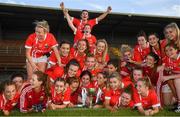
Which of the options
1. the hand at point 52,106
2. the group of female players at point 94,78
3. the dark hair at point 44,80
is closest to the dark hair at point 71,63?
the group of female players at point 94,78

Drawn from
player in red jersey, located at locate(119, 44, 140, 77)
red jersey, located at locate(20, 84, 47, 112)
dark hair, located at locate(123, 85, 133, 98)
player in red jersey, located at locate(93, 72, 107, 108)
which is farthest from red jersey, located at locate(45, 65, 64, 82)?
player in red jersey, located at locate(119, 44, 140, 77)

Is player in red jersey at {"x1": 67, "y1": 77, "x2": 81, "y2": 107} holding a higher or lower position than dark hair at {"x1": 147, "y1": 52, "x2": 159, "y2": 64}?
lower

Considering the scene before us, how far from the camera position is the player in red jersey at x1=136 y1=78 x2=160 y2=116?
17.2ft

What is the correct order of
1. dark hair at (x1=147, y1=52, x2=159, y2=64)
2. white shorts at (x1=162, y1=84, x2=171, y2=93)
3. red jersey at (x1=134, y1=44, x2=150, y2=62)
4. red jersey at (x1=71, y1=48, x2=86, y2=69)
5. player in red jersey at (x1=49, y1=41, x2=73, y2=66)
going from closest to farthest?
white shorts at (x1=162, y1=84, x2=171, y2=93) → dark hair at (x1=147, y1=52, x2=159, y2=64) → player in red jersey at (x1=49, y1=41, x2=73, y2=66) → red jersey at (x1=71, y1=48, x2=86, y2=69) → red jersey at (x1=134, y1=44, x2=150, y2=62)

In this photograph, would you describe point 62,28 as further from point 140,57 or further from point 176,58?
point 176,58

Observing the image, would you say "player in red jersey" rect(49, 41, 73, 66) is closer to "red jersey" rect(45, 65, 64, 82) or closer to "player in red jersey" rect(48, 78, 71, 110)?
"red jersey" rect(45, 65, 64, 82)

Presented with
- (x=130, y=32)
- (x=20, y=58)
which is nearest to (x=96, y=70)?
(x=20, y=58)

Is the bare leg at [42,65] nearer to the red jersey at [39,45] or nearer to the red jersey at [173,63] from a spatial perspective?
the red jersey at [39,45]

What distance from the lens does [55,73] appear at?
20.7 ft

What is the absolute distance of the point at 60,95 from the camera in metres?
5.59

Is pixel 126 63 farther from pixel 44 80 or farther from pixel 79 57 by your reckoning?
pixel 44 80

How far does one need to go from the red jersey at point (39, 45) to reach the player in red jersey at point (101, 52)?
3.71 feet

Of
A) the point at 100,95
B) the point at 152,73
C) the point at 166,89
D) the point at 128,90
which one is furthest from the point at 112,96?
the point at 166,89

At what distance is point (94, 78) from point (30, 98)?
1.70m
